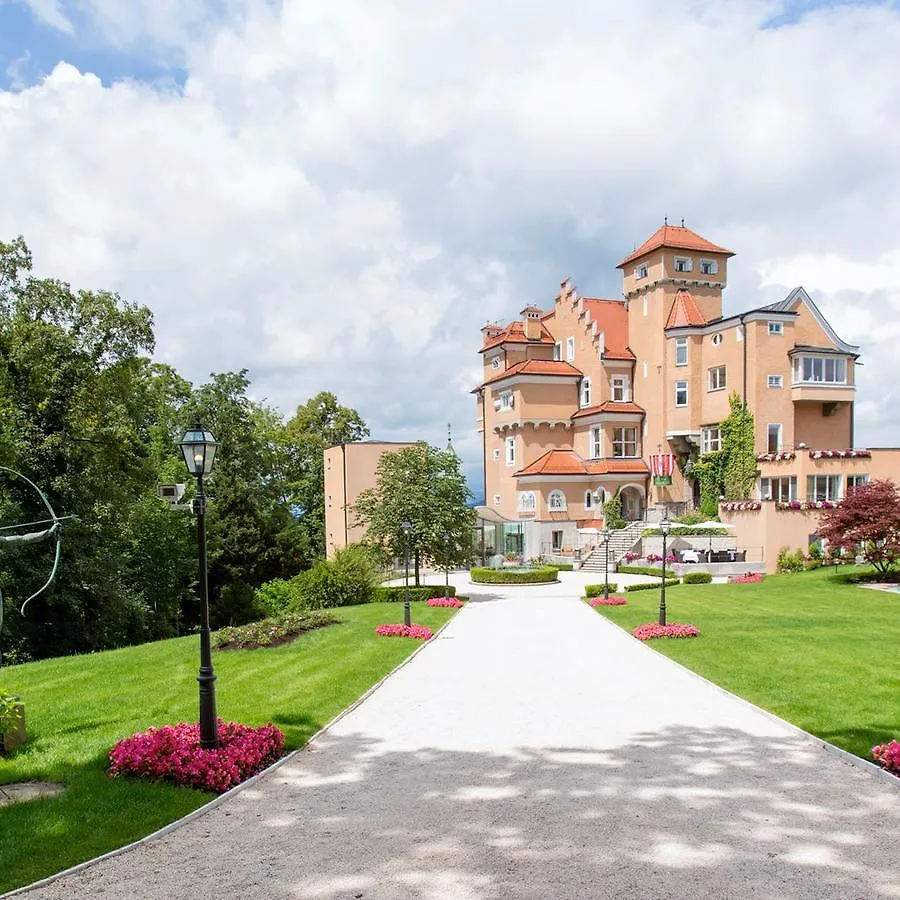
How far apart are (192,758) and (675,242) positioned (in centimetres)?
4458

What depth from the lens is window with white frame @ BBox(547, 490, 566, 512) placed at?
47.2 m

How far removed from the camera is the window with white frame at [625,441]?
47.8 m

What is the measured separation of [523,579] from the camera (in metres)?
37.0

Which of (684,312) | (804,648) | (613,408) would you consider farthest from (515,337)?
(804,648)

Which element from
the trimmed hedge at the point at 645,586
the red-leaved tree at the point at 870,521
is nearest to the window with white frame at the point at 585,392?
the trimmed hedge at the point at 645,586

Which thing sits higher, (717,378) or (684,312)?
(684,312)

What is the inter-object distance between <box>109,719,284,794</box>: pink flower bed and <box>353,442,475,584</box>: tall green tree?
868 inches

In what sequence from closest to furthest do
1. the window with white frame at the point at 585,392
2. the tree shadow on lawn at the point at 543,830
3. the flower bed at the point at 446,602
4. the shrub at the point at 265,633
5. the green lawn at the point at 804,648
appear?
the tree shadow on lawn at the point at 543,830 → the green lawn at the point at 804,648 → the shrub at the point at 265,633 → the flower bed at the point at 446,602 → the window with white frame at the point at 585,392

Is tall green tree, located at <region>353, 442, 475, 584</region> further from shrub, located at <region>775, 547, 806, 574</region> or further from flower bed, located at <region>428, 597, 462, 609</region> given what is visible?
shrub, located at <region>775, 547, 806, 574</region>

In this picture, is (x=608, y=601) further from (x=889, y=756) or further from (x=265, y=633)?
(x=889, y=756)

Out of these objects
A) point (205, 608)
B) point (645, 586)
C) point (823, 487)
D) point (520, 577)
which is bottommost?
point (520, 577)

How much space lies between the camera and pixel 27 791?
7.77 meters

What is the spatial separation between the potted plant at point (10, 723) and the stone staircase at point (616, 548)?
35087 mm

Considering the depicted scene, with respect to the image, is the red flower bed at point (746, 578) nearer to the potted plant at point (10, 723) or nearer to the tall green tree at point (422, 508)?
the tall green tree at point (422, 508)
